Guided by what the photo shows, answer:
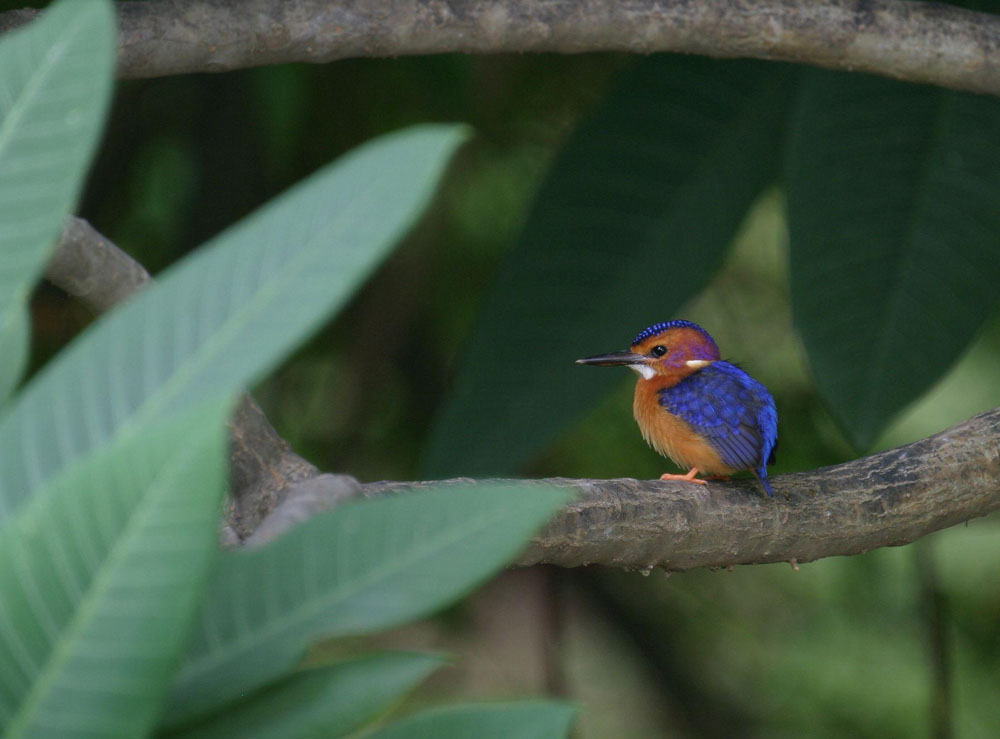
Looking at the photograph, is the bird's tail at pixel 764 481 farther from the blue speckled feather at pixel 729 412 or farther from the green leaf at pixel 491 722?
the green leaf at pixel 491 722

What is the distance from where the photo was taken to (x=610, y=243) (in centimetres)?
248

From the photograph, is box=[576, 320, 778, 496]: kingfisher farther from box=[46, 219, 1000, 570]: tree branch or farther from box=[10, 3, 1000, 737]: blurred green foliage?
box=[10, 3, 1000, 737]: blurred green foliage

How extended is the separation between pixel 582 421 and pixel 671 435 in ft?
3.32

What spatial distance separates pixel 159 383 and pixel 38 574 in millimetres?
87

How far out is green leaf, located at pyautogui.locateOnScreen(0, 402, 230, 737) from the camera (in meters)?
0.40

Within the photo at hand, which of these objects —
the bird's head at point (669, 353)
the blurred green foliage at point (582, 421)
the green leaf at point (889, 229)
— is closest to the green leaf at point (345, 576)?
the bird's head at point (669, 353)

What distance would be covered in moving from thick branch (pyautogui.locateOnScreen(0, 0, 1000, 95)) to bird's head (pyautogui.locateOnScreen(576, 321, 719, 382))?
46 centimetres

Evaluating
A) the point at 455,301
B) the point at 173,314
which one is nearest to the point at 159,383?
the point at 173,314

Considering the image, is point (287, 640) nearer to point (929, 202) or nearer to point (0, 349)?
point (0, 349)

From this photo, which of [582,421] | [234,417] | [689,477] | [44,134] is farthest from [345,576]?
[582,421]

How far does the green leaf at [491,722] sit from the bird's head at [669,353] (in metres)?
1.36

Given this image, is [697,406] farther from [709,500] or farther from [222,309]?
[222,309]

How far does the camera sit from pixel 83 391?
44cm

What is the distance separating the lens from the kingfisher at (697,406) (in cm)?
163
